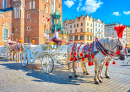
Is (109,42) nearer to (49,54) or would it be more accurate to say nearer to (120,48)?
(120,48)

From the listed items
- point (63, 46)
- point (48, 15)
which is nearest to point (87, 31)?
point (48, 15)

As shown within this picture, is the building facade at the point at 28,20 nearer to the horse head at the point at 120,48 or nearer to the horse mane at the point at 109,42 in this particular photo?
the horse mane at the point at 109,42

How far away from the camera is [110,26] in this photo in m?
54.0

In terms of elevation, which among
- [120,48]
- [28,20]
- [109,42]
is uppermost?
[28,20]

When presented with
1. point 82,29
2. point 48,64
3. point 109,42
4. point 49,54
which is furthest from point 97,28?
point 109,42

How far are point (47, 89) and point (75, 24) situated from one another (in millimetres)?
41448

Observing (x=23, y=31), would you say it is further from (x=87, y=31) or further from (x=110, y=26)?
(x=110, y=26)

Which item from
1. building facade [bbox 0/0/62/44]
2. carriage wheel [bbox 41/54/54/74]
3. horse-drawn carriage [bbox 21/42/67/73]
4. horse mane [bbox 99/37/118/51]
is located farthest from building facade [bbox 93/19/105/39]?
horse mane [bbox 99/37/118/51]

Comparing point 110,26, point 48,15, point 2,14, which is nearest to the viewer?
point 2,14

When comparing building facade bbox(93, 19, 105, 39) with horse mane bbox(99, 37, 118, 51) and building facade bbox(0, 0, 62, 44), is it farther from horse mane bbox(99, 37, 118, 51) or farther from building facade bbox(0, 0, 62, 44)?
horse mane bbox(99, 37, 118, 51)

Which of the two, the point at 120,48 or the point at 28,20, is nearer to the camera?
the point at 120,48

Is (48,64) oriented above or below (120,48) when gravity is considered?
below

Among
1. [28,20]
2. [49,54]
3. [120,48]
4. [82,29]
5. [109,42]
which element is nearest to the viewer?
[120,48]

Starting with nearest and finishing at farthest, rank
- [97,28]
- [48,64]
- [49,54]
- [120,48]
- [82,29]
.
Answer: [120,48] → [48,64] → [49,54] → [82,29] → [97,28]
